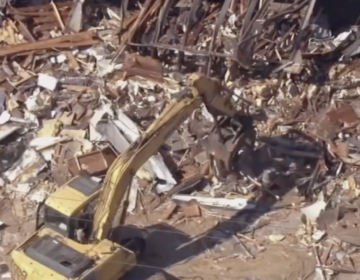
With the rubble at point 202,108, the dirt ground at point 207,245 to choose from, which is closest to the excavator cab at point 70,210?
the dirt ground at point 207,245

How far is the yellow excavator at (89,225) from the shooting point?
43.5ft

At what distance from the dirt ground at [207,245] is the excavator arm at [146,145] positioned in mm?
830

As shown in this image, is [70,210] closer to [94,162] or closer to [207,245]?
[207,245]

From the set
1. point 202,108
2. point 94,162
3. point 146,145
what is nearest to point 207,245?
point 146,145

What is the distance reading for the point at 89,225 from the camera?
553 inches

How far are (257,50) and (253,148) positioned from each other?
2.57 metres

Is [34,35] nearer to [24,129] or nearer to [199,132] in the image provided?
[24,129]

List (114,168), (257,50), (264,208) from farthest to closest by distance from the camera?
(257,50)
(264,208)
(114,168)

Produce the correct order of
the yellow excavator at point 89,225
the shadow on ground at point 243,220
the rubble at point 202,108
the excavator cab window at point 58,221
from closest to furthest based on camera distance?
the yellow excavator at point 89,225 → the excavator cab window at point 58,221 → the shadow on ground at point 243,220 → the rubble at point 202,108

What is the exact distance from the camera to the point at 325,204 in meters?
15.5

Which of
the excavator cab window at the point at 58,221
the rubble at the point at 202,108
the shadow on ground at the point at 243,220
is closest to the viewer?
the excavator cab window at the point at 58,221

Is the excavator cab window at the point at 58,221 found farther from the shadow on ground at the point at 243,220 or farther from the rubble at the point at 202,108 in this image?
the rubble at the point at 202,108

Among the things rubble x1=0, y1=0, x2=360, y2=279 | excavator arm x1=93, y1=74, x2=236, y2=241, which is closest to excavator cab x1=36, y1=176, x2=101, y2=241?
excavator arm x1=93, y1=74, x2=236, y2=241

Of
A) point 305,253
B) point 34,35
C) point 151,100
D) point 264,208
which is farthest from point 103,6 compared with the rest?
point 305,253
